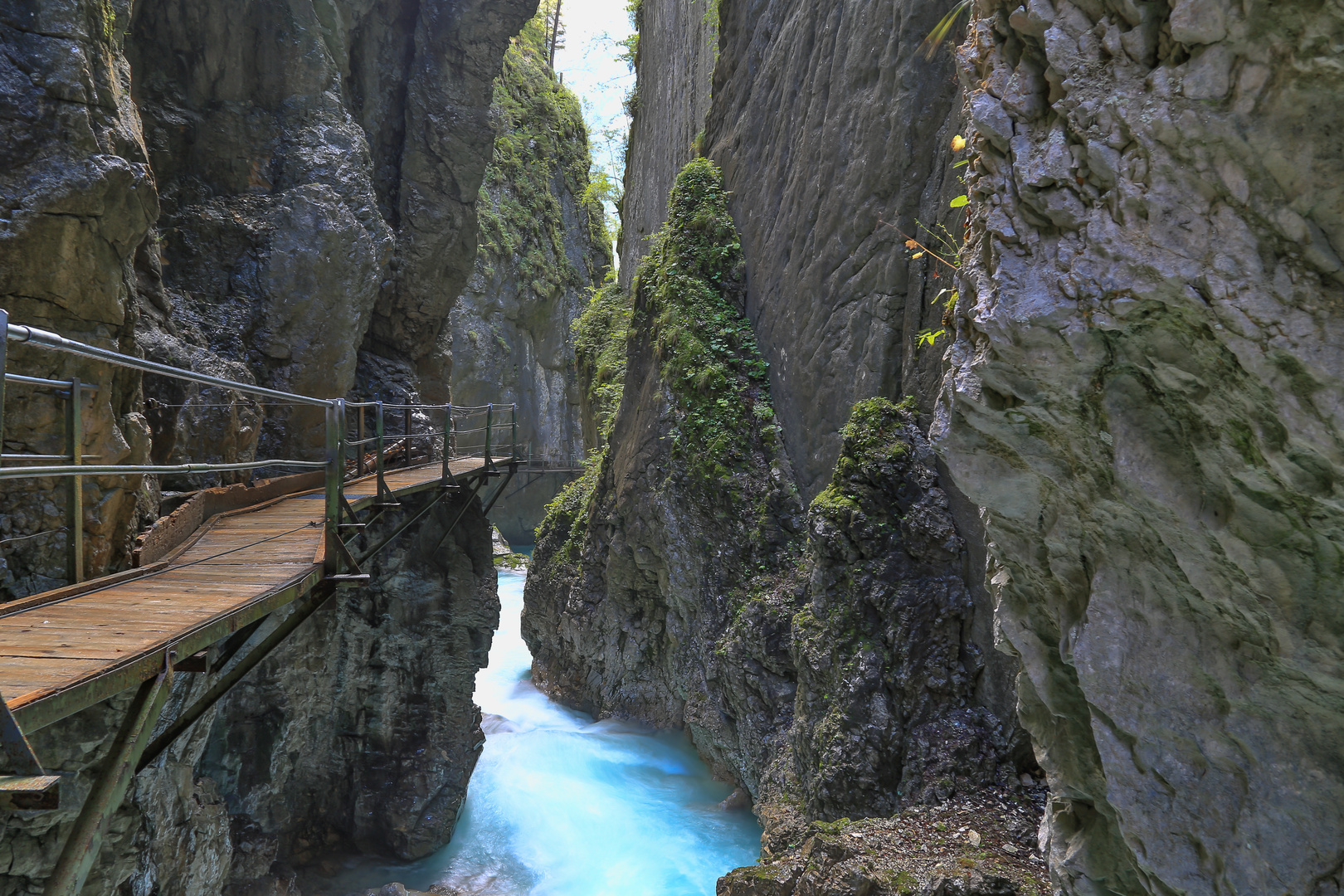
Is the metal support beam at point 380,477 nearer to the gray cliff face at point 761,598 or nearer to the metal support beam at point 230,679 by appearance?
the metal support beam at point 230,679

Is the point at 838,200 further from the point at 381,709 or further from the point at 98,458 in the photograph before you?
the point at 381,709

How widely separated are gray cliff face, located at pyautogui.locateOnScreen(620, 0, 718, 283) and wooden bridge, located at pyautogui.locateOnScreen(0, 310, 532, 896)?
1044 cm

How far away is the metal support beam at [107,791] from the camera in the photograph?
222 centimetres

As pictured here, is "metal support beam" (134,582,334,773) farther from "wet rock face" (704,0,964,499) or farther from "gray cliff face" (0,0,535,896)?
"wet rock face" (704,0,964,499)

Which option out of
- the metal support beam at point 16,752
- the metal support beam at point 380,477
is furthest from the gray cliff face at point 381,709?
the metal support beam at point 16,752

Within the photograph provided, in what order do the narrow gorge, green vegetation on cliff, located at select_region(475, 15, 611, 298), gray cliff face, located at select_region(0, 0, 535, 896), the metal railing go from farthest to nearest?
green vegetation on cliff, located at select_region(475, 15, 611, 298) < gray cliff face, located at select_region(0, 0, 535, 896) < the narrow gorge < the metal railing

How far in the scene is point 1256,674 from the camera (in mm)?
2732

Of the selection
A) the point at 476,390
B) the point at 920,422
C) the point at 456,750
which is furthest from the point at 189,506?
the point at 476,390

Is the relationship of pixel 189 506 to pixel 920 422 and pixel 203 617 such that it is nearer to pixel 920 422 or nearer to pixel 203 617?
pixel 203 617

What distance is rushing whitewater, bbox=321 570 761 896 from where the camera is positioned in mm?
9227

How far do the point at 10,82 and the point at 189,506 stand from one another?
2.91 m

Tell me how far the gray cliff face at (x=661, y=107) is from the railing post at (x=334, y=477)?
422 inches

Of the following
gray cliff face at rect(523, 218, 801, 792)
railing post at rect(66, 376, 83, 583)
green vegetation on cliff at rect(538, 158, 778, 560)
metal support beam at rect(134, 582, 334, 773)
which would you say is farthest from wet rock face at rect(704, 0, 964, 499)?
railing post at rect(66, 376, 83, 583)

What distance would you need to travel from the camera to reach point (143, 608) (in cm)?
338
